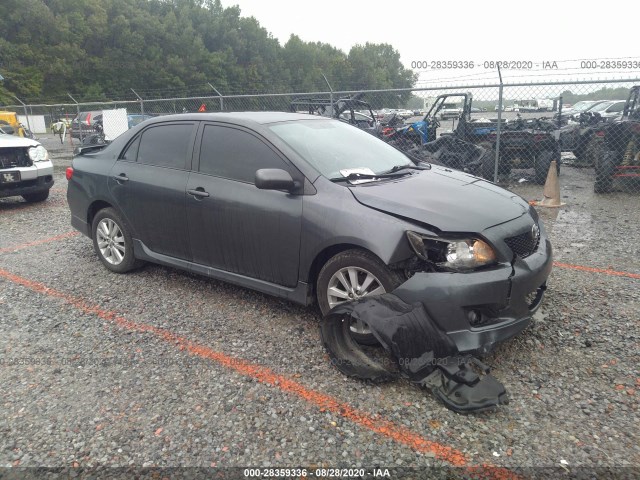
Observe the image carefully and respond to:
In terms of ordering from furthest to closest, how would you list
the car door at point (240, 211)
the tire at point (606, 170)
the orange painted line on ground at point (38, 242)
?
the tire at point (606, 170) < the orange painted line on ground at point (38, 242) < the car door at point (240, 211)

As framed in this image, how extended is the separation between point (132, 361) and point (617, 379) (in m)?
3.08

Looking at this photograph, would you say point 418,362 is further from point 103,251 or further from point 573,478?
point 103,251

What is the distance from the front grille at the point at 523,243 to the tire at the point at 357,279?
76cm

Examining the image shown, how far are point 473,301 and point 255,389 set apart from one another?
139 centimetres

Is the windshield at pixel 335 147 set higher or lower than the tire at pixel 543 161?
higher

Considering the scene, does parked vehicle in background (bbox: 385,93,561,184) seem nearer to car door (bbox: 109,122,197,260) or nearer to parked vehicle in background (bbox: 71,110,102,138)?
car door (bbox: 109,122,197,260)

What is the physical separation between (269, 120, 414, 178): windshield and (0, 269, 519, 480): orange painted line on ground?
4.77ft

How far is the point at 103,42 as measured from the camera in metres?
53.7

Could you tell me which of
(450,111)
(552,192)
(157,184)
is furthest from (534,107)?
(157,184)

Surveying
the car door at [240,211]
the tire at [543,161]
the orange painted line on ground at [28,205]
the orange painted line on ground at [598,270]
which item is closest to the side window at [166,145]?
the car door at [240,211]

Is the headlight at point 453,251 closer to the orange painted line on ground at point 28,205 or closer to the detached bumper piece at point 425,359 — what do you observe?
the detached bumper piece at point 425,359

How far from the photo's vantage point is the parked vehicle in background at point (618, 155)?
8.50 meters

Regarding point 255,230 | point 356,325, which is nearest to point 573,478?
point 356,325

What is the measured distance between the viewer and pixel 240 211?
12.0 ft
